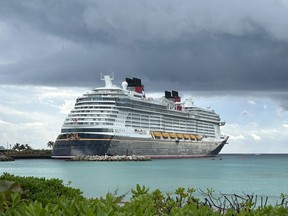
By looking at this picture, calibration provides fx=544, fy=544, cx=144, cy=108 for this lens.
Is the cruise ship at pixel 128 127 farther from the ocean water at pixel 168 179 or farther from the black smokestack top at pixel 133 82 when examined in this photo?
the ocean water at pixel 168 179

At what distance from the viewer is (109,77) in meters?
91.9

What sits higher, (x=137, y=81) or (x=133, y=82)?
(x=137, y=81)

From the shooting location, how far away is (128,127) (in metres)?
86.6

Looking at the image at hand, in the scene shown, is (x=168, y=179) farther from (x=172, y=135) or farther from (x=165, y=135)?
(x=172, y=135)

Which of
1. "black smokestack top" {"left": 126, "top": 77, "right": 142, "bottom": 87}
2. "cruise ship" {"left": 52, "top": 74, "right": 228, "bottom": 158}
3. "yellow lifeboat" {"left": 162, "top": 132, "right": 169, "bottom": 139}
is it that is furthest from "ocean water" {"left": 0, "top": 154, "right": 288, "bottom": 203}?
"black smokestack top" {"left": 126, "top": 77, "right": 142, "bottom": 87}

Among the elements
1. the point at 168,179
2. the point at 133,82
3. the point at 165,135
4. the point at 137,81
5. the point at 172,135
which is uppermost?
the point at 137,81

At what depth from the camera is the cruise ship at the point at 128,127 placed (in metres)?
81.6

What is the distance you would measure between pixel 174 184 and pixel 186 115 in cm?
6288

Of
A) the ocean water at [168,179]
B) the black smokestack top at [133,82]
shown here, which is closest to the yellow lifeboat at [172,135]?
the black smokestack top at [133,82]

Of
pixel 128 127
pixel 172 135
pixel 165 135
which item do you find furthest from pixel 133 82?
pixel 128 127

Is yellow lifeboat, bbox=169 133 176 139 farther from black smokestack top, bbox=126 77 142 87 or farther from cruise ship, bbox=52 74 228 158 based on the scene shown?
black smokestack top, bbox=126 77 142 87

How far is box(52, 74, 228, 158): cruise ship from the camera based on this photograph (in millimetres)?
81562

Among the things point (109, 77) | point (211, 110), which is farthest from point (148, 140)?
point (211, 110)

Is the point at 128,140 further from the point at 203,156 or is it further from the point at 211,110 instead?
the point at 211,110
